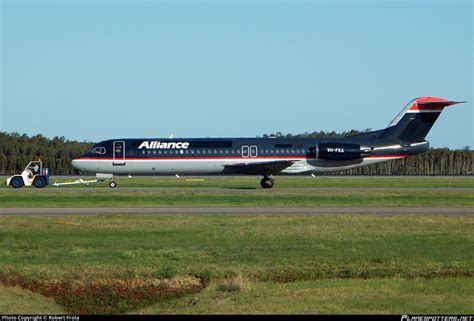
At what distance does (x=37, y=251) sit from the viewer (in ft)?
75.2

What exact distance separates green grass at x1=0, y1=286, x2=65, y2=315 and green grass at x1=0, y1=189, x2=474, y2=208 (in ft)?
72.4

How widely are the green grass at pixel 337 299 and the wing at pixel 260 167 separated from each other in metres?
41.1

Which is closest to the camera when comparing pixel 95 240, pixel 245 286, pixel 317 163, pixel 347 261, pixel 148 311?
pixel 148 311

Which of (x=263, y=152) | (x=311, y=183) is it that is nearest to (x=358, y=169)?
(x=311, y=183)

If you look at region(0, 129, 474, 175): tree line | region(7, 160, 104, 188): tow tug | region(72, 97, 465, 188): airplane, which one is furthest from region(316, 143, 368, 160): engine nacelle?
region(0, 129, 474, 175): tree line

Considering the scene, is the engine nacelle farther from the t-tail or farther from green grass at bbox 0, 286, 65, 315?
green grass at bbox 0, 286, 65, 315

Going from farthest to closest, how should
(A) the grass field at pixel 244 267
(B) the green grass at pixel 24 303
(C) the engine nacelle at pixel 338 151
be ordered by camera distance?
(C) the engine nacelle at pixel 338 151 → (A) the grass field at pixel 244 267 → (B) the green grass at pixel 24 303

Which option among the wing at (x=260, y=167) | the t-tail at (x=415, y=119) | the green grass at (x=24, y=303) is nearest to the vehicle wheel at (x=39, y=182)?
the wing at (x=260, y=167)

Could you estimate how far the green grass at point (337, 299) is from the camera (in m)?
15.6

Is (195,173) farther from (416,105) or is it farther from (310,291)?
(310,291)

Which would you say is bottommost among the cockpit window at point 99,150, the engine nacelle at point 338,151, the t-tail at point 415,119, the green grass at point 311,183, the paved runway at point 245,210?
the paved runway at point 245,210

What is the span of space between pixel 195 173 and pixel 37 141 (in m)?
97.4

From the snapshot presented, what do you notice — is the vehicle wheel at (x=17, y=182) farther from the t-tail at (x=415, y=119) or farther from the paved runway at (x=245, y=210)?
the t-tail at (x=415, y=119)

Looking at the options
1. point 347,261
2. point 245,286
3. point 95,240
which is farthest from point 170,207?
point 245,286
